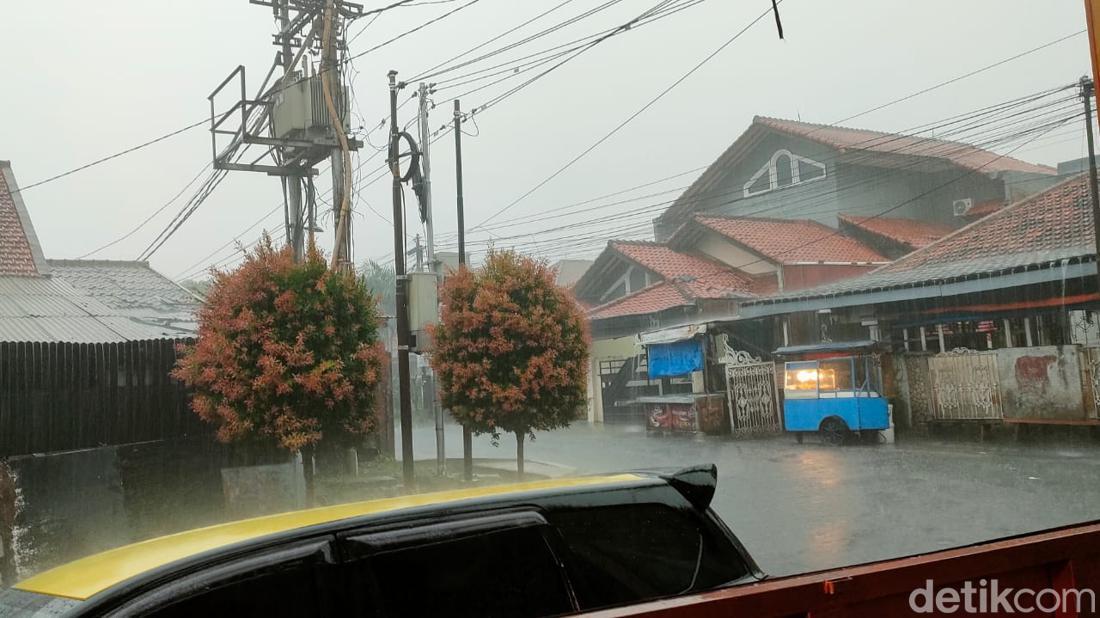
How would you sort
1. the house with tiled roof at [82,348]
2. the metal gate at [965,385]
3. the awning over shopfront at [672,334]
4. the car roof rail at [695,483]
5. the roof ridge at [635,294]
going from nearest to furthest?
the car roof rail at [695,483], the house with tiled roof at [82,348], the metal gate at [965,385], the roof ridge at [635,294], the awning over shopfront at [672,334]

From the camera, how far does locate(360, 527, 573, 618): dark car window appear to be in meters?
1.32

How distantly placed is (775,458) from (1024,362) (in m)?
1.94

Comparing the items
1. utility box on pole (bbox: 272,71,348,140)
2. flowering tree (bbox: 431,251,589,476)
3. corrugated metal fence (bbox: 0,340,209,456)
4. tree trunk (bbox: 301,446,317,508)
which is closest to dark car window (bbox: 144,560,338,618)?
utility box on pole (bbox: 272,71,348,140)

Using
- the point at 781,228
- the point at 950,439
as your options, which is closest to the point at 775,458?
the point at 950,439

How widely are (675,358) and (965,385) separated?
2.29 m

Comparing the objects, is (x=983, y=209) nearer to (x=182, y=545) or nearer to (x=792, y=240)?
(x=792, y=240)

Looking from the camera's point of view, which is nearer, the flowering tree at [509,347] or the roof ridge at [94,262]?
the roof ridge at [94,262]

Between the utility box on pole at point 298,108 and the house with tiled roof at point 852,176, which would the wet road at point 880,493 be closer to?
the house with tiled roof at point 852,176

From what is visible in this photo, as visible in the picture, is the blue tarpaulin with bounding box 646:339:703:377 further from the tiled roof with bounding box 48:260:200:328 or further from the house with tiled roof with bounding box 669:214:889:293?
the tiled roof with bounding box 48:260:200:328

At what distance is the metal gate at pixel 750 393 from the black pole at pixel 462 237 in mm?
2319

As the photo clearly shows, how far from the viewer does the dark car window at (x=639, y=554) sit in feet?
5.20

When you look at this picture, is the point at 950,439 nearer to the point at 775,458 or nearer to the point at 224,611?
the point at 775,458

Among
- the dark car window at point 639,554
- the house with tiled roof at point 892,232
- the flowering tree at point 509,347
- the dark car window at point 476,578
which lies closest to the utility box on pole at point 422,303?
the flowering tree at point 509,347

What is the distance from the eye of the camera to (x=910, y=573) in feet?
4.90
